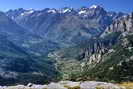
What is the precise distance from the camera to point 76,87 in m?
71.4

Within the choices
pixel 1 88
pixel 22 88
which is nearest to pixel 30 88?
pixel 22 88

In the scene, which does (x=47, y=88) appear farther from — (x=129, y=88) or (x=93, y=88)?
(x=129, y=88)

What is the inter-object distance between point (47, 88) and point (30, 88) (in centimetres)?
442

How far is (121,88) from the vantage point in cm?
7106

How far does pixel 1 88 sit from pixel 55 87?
1328 centimetres

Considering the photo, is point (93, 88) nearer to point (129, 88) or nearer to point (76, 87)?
point (76, 87)

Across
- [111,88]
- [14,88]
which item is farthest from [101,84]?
[14,88]

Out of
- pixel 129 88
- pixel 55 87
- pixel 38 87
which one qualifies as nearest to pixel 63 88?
pixel 55 87

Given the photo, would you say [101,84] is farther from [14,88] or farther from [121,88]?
[14,88]

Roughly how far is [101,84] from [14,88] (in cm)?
2046

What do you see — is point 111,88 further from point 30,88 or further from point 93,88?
point 30,88

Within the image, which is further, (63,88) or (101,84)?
(101,84)

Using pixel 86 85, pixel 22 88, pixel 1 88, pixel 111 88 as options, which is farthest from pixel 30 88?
pixel 111 88

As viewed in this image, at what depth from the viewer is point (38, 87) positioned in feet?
236
